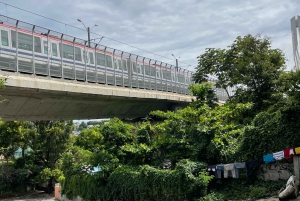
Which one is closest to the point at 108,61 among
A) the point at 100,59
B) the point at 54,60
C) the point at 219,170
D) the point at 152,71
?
the point at 100,59

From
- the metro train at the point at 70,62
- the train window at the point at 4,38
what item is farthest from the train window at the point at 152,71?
the train window at the point at 4,38

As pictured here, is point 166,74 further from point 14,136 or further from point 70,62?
point 14,136

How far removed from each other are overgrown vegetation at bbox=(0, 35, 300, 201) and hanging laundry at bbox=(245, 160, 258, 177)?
0.98 feet

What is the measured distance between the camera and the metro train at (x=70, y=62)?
14.9 metres

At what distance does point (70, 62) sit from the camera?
17891 mm

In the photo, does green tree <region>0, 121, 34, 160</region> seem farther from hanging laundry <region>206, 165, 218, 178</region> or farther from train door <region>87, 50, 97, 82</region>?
A: hanging laundry <region>206, 165, 218, 178</region>

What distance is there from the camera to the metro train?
14.9m

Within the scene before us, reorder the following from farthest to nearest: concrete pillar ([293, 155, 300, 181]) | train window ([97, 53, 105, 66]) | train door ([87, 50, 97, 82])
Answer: train window ([97, 53, 105, 66]) < train door ([87, 50, 97, 82]) < concrete pillar ([293, 155, 300, 181])

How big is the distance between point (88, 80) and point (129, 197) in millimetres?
7619

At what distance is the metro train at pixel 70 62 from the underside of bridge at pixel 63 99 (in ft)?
1.79

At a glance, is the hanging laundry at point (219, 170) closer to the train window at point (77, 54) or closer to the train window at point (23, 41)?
the train window at point (77, 54)

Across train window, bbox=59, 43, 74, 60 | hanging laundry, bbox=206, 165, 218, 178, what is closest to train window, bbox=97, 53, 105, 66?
train window, bbox=59, 43, 74, 60

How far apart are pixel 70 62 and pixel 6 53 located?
160 inches

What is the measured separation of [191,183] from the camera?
12648 millimetres
